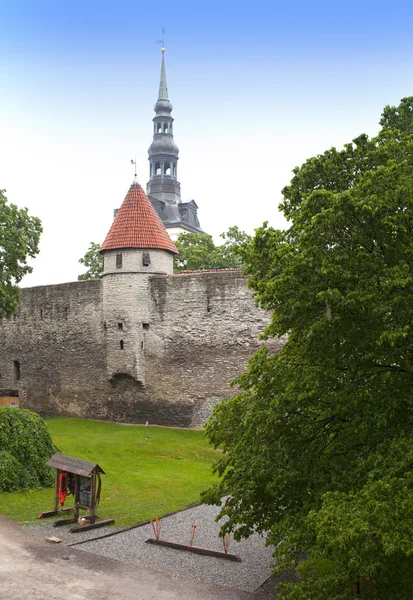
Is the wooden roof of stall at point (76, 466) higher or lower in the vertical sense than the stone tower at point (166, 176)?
lower

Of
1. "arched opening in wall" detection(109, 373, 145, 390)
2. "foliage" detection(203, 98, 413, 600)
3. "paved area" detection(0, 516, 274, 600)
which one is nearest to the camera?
"foliage" detection(203, 98, 413, 600)

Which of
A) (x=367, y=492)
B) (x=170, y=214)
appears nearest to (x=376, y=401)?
(x=367, y=492)

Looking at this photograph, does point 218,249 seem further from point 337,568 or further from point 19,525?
point 337,568

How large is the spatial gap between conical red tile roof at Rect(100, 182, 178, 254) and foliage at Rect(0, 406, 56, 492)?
9810 millimetres

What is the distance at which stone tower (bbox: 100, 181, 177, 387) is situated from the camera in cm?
2462

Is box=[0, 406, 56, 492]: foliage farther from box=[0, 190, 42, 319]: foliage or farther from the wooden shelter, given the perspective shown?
box=[0, 190, 42, 319]: foliage

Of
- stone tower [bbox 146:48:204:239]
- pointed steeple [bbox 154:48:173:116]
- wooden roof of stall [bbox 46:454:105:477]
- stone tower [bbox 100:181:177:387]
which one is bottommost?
wooden roof of stall [bbox 46:454:105:477]

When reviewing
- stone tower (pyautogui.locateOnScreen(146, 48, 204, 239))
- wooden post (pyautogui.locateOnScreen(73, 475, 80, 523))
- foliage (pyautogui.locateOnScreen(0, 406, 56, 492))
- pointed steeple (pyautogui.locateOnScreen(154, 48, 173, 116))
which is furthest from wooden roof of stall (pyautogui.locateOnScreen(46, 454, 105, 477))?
pointed steeple (pyautogui.locateOnScreen(154, 48, 173, 116))

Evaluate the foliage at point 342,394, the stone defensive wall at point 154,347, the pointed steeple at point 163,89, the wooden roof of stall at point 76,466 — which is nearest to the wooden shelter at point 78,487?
the wooden roof of stall at point 76,466

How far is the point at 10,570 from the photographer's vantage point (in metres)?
9.92

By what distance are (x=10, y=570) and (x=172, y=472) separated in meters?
7.87

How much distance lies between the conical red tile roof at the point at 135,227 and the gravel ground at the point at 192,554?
44.9ft

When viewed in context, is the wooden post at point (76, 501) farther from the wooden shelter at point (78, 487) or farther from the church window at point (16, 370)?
the church window at point (16, 370)

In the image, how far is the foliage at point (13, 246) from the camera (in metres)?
20.3
